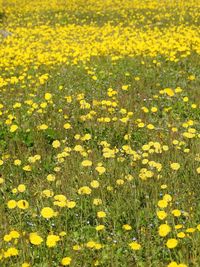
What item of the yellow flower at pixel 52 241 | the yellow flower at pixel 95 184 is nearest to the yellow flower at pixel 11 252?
the yellow flower at pixel 52 241

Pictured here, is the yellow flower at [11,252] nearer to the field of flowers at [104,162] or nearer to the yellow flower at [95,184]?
the field of flowers at [104,162]

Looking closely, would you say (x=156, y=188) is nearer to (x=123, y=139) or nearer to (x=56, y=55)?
(x=123, y=139)

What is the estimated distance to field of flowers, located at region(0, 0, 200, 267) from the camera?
3717mm

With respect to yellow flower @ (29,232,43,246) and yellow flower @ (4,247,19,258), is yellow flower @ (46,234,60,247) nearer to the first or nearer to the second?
yellow flower @ (29,232,43,246)

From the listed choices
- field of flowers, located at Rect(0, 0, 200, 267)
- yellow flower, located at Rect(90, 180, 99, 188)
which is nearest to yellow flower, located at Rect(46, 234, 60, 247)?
field of flowers, located at Rect(0, 0, 200, 267)

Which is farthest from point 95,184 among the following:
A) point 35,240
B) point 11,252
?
point 11,252

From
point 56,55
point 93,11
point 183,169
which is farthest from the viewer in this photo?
point 93,11

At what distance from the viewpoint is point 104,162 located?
5398 millimetres

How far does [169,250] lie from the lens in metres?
3.66

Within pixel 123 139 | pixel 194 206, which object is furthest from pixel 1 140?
pixel 194 206

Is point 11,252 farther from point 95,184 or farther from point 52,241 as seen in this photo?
point 95,184

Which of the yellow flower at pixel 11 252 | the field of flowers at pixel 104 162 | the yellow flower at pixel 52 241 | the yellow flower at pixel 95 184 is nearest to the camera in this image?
the yellow flower at pixel 11 252

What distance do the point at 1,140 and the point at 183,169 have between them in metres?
2.62

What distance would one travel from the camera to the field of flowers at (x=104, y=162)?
12.2 ft
